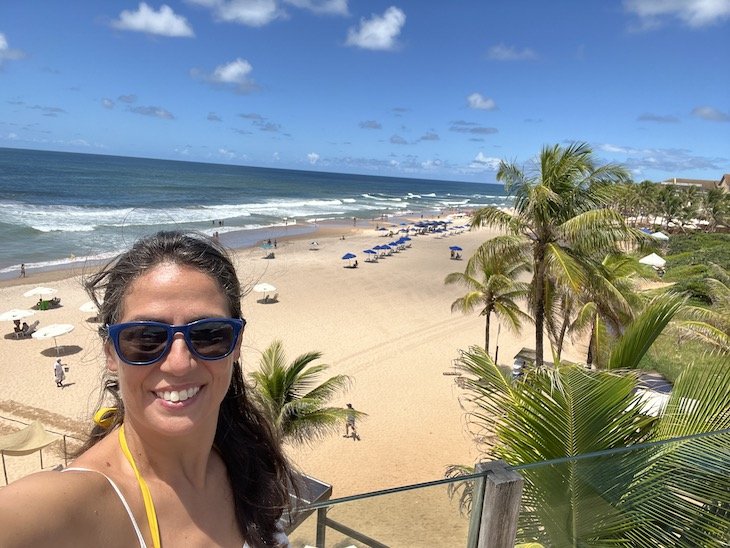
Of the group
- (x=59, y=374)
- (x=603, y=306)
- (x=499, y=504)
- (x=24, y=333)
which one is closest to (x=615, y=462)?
(x=499, y=504)

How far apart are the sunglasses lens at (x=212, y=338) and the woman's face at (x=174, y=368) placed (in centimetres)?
2

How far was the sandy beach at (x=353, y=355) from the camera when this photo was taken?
1102 centimetres

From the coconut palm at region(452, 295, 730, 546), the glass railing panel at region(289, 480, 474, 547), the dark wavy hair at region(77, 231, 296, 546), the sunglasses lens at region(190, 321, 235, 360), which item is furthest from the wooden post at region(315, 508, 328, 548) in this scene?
the sunglasses lens at region(190, 321, 235, 360)

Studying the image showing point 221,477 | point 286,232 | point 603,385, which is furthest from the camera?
point 286,232

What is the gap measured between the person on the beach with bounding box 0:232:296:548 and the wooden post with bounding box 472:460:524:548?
1057mm

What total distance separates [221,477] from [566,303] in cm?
1180

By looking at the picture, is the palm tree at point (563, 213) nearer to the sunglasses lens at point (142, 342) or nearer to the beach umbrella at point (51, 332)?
the sunglasses lens at point (142, 342)

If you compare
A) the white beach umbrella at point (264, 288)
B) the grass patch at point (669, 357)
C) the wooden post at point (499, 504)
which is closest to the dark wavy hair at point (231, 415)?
the wooden post at point (499, 504)

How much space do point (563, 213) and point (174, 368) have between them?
10.0 meters

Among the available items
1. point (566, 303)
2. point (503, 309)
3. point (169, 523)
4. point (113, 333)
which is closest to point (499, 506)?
point (169, 523)

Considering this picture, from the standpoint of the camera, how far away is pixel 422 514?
254cm

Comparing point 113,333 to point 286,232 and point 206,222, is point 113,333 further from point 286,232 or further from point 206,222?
point 206,222

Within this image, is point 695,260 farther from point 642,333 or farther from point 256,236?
point 256,236

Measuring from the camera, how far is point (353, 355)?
56.6 ft
